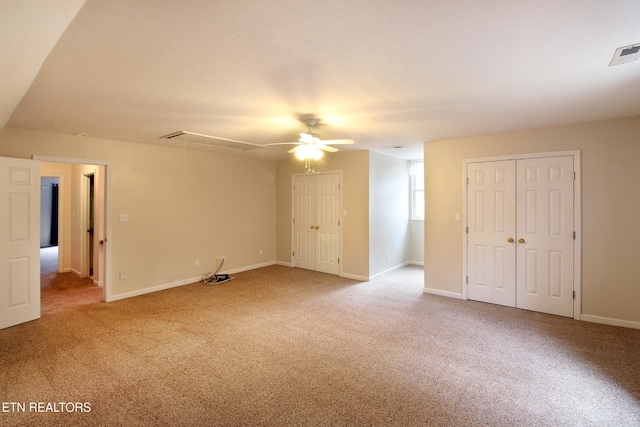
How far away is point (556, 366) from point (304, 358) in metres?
2.37

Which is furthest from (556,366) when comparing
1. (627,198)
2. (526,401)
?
(627,198)

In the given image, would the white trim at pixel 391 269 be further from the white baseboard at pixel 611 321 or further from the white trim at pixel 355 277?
the white baseboard at pixel 611 321

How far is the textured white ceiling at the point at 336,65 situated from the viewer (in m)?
1.62

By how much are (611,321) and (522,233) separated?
4.58 feet

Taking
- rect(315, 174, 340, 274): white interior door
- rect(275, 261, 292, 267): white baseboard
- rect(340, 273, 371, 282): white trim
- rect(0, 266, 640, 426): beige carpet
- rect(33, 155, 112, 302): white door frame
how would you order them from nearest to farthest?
rect(0, 266, 640, 426): beige carpet
rect(33, 155, 112, 302): white door frame
rect(340, 273, 371, 282): white trim
rect(315, 174, 340, 274): white interior door
rect(275, 261, 292, 267): white baseboard

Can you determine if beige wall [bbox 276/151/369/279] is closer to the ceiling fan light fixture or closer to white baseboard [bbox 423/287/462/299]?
white baseboard [bbox 423/287/462/299]

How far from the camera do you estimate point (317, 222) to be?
21.3 ft

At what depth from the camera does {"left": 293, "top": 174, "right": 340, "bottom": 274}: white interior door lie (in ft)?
20.4

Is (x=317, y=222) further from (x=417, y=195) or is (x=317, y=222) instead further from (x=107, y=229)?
(x=107, y=229)

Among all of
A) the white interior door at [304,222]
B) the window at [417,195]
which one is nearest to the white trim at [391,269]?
the window at [417,195]

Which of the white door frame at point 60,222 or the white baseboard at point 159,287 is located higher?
the white door frame at point 60,222

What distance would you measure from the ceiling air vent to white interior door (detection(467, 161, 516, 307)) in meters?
2.24

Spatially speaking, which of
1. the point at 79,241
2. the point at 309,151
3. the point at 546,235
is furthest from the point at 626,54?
the point at 79,241

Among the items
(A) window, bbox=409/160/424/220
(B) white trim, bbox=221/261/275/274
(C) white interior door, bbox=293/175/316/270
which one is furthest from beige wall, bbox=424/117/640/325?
(B) white trim, bbox=221/261/275/274
